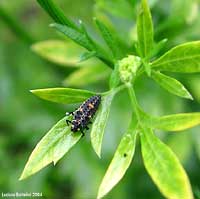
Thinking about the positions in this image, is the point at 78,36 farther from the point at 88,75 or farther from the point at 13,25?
the point at 13,25

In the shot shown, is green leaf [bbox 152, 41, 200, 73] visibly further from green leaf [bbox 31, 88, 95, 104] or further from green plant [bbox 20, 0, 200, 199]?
green leaf [bbox 31, 88, 95, 104]

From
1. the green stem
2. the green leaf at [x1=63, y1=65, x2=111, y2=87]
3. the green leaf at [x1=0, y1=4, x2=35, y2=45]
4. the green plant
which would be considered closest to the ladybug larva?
the green plant

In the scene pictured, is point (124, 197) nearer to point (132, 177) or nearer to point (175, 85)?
point (132, 177)

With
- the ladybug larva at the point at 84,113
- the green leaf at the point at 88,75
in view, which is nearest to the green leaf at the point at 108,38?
the ladybug larva at the point at 84,113

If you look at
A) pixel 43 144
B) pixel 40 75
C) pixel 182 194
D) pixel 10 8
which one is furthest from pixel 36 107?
pixel 182 194

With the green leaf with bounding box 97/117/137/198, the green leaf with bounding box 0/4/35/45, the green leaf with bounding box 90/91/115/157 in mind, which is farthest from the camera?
the green leaf with bounding box 0/4/35/45

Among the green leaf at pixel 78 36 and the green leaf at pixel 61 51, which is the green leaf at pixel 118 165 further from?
the green leaf at pixel 61 51

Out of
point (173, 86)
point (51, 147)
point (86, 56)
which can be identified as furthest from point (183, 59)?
point (51, 147)
